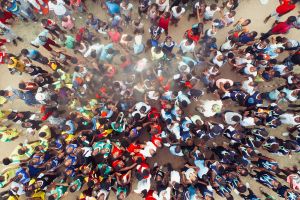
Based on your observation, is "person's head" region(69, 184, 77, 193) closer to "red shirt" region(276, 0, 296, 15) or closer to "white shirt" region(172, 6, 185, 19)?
"white shirt" region(172, 6, 185, 19)

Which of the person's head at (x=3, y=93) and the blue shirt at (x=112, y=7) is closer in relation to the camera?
the person's head at (x=3, y=93)

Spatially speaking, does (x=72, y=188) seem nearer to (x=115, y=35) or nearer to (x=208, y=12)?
(x=115, y=35)

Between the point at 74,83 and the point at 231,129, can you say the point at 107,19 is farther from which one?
the point at 231,129

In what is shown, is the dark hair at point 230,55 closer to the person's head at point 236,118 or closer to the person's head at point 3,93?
the person's head at point 236,118

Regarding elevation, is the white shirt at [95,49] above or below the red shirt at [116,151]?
above

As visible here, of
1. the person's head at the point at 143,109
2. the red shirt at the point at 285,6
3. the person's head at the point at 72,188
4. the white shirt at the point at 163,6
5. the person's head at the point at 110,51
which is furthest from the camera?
the red shirt at the point at 285,6

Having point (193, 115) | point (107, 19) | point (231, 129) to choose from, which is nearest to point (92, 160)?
point (193, 115)

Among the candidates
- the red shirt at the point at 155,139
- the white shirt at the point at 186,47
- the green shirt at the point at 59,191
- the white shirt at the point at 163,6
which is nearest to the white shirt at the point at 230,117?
the red shirt at the point at 155,139
